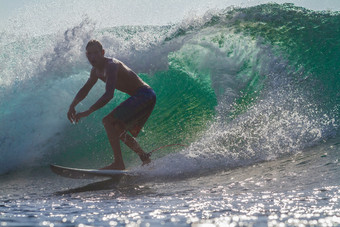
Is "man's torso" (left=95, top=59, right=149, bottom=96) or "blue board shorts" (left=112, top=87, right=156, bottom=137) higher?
"man's torso" (left=95, top=59, right=149, bottom=96)

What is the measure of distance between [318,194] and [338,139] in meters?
2.74

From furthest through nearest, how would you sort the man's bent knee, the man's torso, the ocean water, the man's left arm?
the man's torso < the man's bent knee < the man's left arm < the ocean water

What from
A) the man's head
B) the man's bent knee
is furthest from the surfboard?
the man's head

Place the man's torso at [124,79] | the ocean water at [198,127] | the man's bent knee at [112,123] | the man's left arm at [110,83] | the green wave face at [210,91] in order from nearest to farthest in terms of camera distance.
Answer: the ocean water at [198,127] < the man's left arm at [110,83] < the man's bent knee at [112,123] < the man's torso at [124,79] < the green wave face at [210,91]

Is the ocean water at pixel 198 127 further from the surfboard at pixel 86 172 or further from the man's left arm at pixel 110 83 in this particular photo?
the man's left arm at pixel 110 83

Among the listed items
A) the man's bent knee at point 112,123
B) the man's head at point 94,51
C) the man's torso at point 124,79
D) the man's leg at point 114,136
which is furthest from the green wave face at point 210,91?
the man's head at point 94,51

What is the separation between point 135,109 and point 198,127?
2028 millimetres

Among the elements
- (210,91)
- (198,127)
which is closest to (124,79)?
(198,127)

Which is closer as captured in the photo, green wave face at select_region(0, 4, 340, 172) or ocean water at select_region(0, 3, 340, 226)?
ocean water at select_region(0, 3, 340, 226)

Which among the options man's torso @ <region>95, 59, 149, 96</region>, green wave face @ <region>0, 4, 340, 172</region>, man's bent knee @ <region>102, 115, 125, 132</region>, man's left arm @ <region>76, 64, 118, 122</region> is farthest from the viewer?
green wave face @ <region>0, 4, 340, 172</region>

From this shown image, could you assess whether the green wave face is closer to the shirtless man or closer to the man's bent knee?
the shirtless man

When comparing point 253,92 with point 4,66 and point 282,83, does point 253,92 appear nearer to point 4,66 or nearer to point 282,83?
point 282,83

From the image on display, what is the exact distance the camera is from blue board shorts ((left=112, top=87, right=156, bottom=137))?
182 inches

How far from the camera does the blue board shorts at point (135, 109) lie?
15.2 ft
